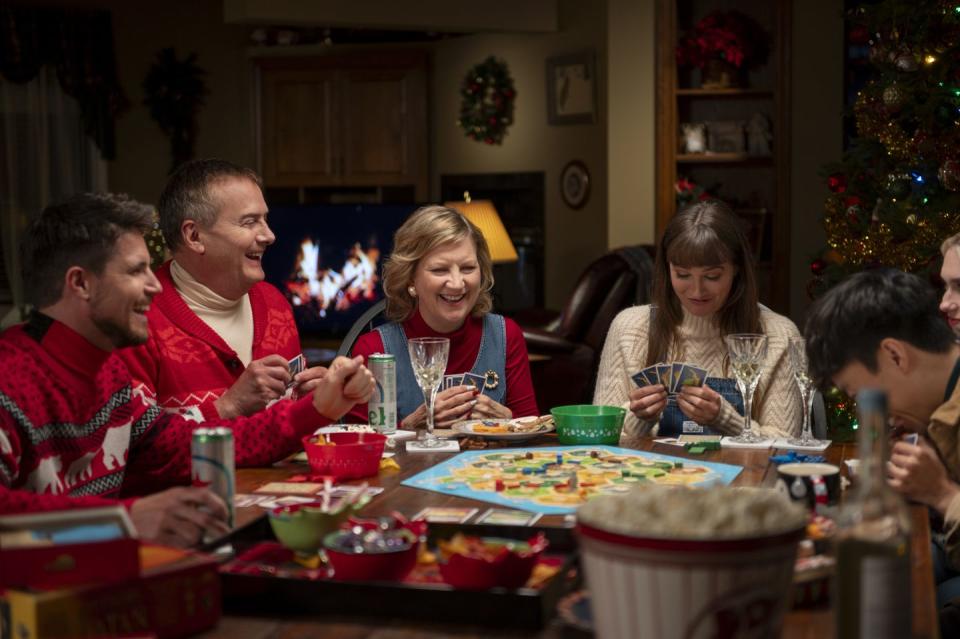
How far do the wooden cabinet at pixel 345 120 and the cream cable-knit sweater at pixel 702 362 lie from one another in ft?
19.9

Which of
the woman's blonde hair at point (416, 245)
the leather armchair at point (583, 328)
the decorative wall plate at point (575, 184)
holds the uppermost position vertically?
the decorative wall plate at point (575, 184)

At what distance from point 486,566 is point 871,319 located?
83cm

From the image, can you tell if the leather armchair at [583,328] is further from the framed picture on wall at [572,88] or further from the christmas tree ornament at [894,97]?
the framed picture on wall at [572,88]

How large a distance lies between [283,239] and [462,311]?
527cm

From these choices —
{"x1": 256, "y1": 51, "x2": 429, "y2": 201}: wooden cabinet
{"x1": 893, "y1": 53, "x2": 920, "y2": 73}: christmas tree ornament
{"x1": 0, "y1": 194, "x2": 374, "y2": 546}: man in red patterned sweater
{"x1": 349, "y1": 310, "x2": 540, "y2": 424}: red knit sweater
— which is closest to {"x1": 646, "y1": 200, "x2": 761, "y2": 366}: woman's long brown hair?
{"x1": 349, "y1": 310, "x2": 540, "y2": 424}: red knit sweater

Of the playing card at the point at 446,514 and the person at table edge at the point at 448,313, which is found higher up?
the person at table edge at the point at 448,313

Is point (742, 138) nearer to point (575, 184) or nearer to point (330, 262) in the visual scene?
point (575, 184)

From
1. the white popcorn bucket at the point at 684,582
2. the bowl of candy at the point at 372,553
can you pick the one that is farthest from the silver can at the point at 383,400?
the white popcorn bucket at the point at 684,582

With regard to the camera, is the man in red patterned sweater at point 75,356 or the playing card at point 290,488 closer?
the man in red patterned sweater at point 75,356

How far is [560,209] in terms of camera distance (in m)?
8.36

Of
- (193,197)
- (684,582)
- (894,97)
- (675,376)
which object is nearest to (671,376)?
(675,376)

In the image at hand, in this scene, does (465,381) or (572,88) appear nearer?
(465,381)

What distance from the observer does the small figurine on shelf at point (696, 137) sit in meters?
7.52

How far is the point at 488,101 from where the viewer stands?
8617 millimetres
